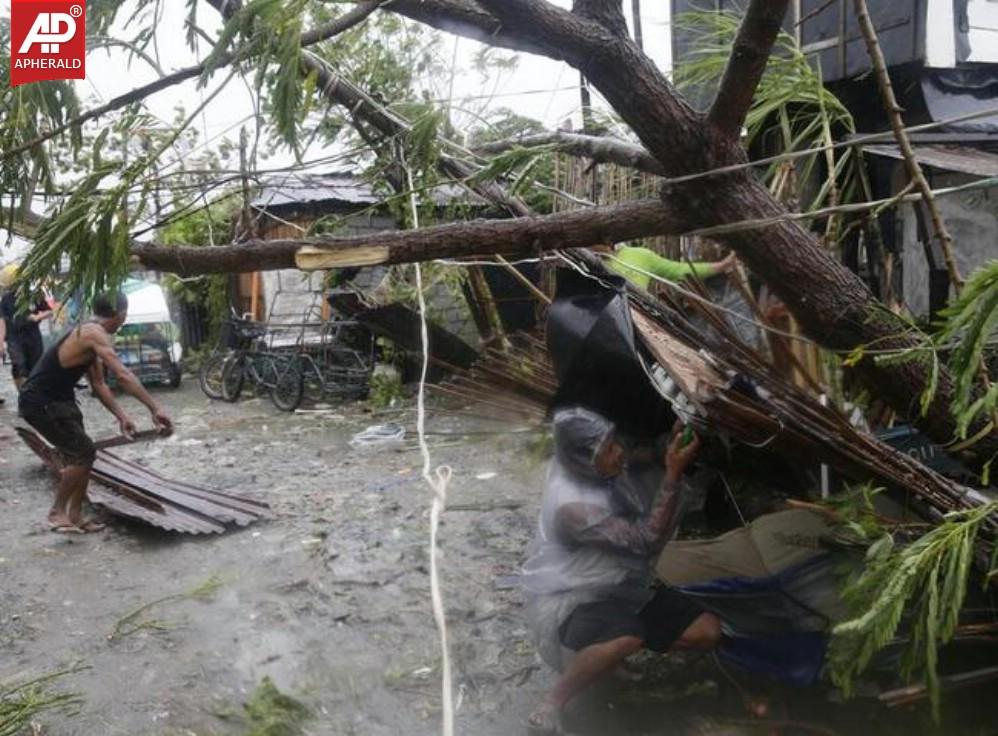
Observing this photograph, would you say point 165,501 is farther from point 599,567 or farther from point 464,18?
point 464,18

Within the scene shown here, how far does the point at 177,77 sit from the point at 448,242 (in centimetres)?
105

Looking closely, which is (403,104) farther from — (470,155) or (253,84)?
(253,84)

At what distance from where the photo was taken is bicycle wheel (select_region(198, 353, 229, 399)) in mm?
11781

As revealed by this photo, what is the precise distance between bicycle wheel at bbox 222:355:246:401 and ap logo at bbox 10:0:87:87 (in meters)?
7.84

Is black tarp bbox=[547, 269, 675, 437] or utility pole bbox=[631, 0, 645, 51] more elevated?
utility pole bbox=[631, 0, 645, 51]

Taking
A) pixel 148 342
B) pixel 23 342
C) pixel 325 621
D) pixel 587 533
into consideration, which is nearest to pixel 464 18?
pixel 587 533

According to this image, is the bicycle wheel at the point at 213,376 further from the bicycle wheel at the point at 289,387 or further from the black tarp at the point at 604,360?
the black tarp at the point at 604,360

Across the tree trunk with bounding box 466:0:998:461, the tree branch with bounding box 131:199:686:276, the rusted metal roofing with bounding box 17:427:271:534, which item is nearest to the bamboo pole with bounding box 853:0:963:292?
the tree trunk with bounding box 466:0:998:461

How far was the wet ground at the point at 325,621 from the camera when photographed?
3.79 m

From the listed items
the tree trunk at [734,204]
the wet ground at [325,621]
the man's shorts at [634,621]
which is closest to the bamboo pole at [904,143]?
the tree trunk at [734,204]

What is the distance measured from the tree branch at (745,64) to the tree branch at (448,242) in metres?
0.33

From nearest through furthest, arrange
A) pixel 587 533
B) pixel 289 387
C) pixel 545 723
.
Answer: pixel 587 533
pixel 545 723
pixel 289 387

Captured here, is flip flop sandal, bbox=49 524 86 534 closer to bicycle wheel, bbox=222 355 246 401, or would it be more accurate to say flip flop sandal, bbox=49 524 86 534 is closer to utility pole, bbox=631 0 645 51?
bicycle wheel, bbox=222 355 246 401

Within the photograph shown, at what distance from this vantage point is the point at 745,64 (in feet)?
8.77
